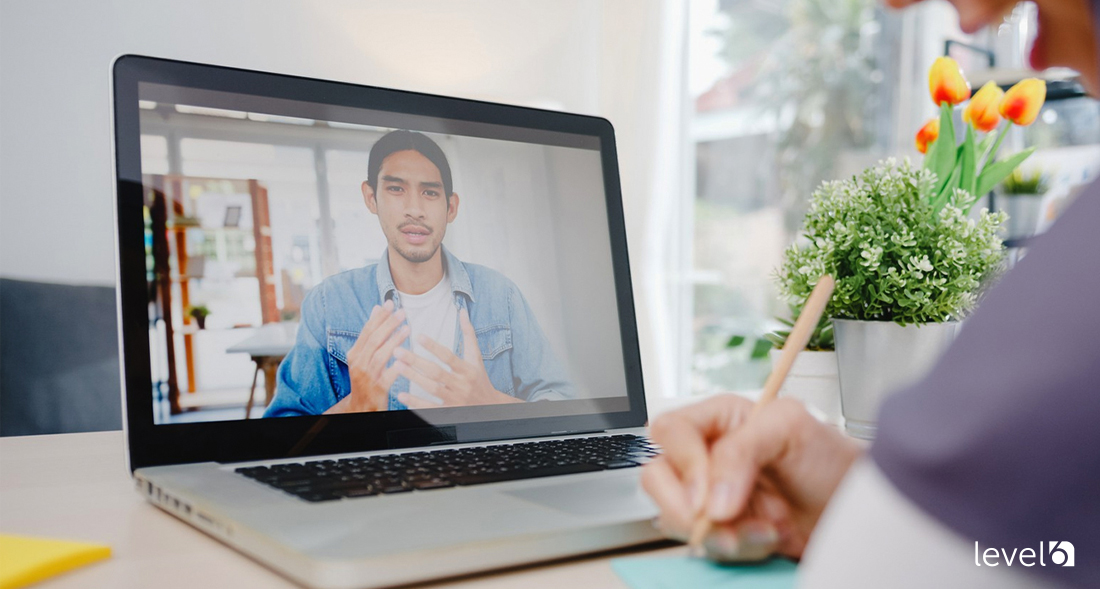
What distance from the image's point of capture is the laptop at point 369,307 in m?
0.51

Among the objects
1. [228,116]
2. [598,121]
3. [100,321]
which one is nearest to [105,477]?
[228,116]

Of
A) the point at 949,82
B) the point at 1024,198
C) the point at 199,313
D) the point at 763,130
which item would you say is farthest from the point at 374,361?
the point at 763,130

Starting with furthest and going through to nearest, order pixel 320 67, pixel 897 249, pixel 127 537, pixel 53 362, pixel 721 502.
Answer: pixel 320 67 < pixel 53 362 < pixel 897 249 < pixel 127 537 < pixel 721 502

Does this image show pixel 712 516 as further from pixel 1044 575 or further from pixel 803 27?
pixel 803 27

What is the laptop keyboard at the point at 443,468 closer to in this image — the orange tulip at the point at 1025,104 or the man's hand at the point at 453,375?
the man's hand at the point at 453,375

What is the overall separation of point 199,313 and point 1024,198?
8.86 feet

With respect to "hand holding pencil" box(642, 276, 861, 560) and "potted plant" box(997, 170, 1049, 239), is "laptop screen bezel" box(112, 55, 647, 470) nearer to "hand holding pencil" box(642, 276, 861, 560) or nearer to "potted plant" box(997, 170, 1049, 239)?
"hand holding pencil" box(642, 276, 861, 560)

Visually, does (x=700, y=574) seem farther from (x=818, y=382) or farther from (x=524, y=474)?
(x=818, y=382)

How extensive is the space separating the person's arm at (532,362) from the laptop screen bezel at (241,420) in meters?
0.03

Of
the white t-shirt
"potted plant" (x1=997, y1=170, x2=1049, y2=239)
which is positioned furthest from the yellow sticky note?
"potted plant" (x1=997, y1=170, x2=1049, y2=239)

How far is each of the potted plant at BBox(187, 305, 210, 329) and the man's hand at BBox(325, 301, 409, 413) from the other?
12 centimetres

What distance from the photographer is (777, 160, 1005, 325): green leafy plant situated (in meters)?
0.80

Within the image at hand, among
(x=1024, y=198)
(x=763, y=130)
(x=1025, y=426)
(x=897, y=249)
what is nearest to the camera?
(x=1025, y=426)

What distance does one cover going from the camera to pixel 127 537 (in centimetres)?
44
